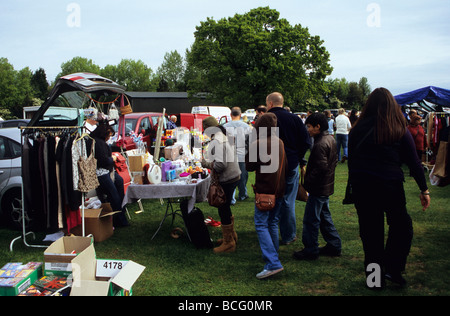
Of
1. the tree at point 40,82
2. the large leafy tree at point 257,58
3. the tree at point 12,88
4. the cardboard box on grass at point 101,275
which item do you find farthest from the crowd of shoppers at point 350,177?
the tree at point 40,82

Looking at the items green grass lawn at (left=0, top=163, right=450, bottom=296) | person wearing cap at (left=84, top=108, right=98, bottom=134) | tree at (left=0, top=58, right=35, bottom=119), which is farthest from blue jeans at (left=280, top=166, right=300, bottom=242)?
tree at (left=0, top=58, right=35, bottom=119)

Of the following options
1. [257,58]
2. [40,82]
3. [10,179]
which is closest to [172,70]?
[40,82]

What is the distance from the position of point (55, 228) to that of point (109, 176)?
4.06 ft

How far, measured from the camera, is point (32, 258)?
4.59 m

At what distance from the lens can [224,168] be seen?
14.9 ft

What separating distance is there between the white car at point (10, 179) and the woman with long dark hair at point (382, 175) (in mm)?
5230

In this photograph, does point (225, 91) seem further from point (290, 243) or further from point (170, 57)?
point (170, 57)

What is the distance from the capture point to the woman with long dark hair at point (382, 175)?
10.5 ft

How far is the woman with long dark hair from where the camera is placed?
3215 millimetres

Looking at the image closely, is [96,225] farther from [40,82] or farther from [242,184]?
[40,82]

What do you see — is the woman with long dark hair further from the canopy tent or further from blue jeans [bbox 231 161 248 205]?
the canopy tent

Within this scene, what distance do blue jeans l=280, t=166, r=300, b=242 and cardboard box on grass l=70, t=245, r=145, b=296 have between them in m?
2.18

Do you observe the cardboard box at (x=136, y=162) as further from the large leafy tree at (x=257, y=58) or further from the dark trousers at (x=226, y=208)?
the large leafy tree at (x=257, y=58)

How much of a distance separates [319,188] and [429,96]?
8913 millimetres
